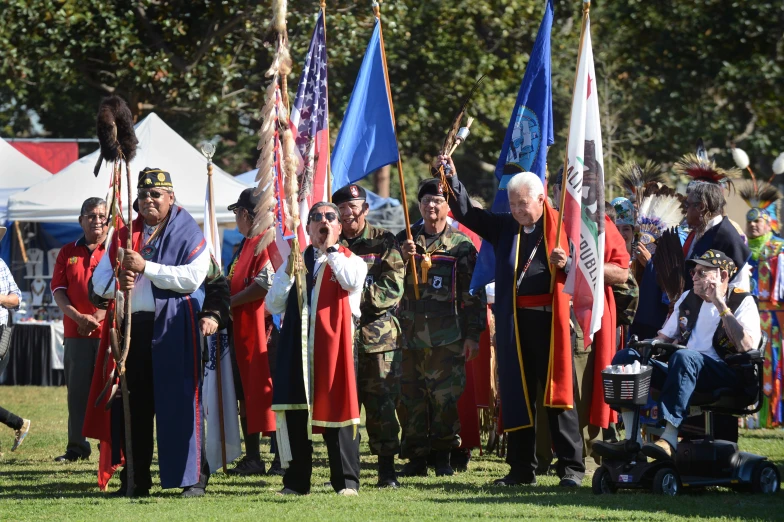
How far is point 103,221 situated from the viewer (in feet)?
33.2

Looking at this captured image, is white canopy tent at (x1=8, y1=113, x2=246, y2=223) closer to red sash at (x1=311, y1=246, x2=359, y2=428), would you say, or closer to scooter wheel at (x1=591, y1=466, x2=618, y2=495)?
red sash at (x1=311, y1=246, x2=359, y2=428)

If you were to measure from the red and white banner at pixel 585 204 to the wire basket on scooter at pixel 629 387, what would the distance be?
0.67 m

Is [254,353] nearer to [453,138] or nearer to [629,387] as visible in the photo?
[453,138]

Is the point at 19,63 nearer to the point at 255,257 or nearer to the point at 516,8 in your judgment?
the point at 516,8

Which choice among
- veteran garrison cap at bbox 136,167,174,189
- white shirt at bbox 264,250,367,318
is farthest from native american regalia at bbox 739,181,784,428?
veteran garrison cap at bbox 136,167,174,189

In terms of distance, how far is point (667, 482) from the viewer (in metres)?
7.18

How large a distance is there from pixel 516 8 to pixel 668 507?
2023 cm

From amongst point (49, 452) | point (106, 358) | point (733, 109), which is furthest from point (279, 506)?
point (733, 109)

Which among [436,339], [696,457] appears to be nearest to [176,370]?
[436,339]

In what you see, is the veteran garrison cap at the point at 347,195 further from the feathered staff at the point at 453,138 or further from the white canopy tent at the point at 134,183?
the white canopy tent at the point at 134,183

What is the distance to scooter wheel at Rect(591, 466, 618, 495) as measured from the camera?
23.9 feet

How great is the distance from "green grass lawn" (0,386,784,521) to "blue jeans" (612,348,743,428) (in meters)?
0.54

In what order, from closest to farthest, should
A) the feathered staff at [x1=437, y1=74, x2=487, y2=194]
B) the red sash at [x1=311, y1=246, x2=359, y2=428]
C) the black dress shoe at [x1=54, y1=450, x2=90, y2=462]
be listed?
the red sash at [x1=311, y1=246, x2=359, y2=428] < the feathered staff at [x1=437, y1=74, x2=487, y2=194] < the black dress shoe at [x1=54, y1=450, x2=90, y2=462]

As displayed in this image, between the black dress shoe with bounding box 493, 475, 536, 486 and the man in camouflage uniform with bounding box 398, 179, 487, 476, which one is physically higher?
the man in camouflage uniform with bounding box 398, 179, 487, 476
